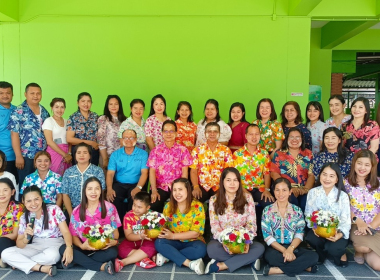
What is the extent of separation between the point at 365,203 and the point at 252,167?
130 cm

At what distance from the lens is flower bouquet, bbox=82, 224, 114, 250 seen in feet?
10.7

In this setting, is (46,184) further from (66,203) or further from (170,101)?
(170,101)

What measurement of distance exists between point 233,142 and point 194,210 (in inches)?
60.1

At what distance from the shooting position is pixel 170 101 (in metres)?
6.56

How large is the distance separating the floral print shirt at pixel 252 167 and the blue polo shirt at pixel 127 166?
1221 millimetres

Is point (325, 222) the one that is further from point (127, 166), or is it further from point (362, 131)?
point (127, 166)

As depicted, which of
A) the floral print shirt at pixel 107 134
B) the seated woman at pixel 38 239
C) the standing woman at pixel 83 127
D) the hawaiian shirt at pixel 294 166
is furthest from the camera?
the floral print shirt at pixel 107 134

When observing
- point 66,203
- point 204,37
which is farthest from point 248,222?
point 204,37

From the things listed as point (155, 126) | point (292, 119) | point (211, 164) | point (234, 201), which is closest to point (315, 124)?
point (292, 119)

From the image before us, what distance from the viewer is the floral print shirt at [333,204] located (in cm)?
360

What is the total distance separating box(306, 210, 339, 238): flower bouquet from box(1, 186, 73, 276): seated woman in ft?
7.88

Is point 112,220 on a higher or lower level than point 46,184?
lower

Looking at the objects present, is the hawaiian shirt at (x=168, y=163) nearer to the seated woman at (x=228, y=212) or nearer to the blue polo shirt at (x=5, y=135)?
the seated woman at (x=228, y=212)

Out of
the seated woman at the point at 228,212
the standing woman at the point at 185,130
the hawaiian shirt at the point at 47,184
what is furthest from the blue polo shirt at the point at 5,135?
the seated woman at the point at 228,212
